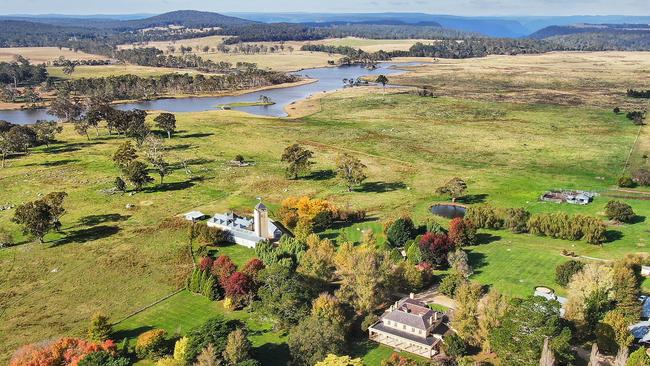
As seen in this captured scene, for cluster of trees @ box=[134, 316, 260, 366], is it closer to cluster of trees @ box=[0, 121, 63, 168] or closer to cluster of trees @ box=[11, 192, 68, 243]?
cluster of trees @ box=[11, 192, 68, 243]

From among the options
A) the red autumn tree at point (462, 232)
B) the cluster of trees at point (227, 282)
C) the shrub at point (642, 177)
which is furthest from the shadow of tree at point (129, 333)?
the shrub at point (642, 177)

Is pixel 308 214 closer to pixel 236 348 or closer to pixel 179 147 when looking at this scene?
pixel 236 348

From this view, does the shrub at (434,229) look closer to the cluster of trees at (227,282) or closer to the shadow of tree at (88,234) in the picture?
the cluster of trees at (227,282)

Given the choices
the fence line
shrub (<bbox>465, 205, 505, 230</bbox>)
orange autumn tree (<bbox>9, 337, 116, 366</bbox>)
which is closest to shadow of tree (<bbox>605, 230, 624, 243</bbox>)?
shrub (<bbox>465, 205, 505, 230</bbox>)

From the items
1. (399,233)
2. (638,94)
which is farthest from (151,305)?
(638,94)

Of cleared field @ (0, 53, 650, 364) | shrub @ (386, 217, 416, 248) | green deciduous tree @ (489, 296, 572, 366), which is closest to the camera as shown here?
green deciduous tree @ (489, 296, 572, 366)
